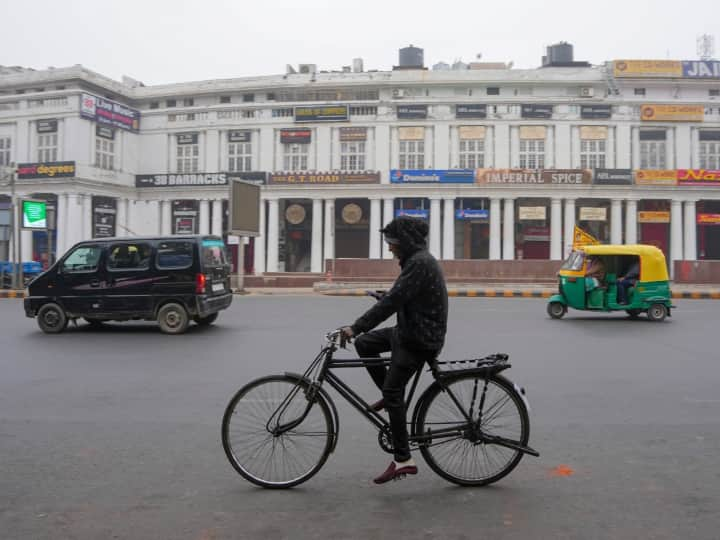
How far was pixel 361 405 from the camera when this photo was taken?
3.96m

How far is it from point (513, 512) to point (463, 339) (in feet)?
24.7

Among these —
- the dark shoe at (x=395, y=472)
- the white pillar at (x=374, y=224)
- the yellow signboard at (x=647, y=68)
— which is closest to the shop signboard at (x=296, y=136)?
the white pillar at (x=374, y=224)

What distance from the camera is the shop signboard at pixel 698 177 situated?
39312 mm

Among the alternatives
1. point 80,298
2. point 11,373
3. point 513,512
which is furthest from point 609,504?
point 80,298

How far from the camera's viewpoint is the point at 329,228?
136 ft

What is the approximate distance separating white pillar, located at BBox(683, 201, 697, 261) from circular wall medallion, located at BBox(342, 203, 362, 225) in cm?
2022

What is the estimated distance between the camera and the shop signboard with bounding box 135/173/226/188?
42.8 metres

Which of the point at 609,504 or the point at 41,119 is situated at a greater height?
the point at 41,119

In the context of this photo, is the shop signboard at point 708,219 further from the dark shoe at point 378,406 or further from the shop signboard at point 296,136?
the dark shoe at point 378,406

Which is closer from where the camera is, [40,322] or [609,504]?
[609,504]

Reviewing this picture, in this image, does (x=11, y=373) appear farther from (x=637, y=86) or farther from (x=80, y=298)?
(x=637, y=86)

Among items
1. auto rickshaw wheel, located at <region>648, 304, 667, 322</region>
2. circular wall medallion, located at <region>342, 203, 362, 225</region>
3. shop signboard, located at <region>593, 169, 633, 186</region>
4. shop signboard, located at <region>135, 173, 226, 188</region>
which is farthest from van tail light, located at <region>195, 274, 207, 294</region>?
shop signboard, located at <region>593, 169, 633, 186</region>

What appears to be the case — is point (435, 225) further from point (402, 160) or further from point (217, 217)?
point (217, 217)

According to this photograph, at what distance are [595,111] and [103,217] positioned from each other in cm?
→ 3211
